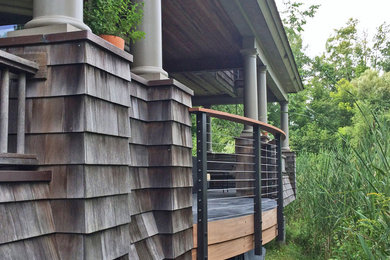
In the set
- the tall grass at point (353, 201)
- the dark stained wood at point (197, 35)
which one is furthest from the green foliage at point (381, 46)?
the tall grass at point (353, 201)

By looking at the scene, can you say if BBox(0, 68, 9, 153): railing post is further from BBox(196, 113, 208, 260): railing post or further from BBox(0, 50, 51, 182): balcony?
BBox(196, 113, 208, 260): railing post

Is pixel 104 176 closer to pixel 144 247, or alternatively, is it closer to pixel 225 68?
pixel 144 247

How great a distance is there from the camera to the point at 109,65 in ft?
7.64

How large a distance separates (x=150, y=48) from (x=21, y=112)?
158 cm

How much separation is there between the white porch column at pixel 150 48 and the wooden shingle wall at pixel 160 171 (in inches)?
7.1

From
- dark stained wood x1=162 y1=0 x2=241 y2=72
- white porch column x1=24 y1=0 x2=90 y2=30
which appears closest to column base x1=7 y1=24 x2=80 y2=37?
white porch column x1=24 y1=0 x2=90 y2=30

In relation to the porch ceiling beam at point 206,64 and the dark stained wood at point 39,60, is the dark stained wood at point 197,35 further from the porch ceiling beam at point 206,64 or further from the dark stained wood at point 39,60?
the dark stained wood at point 39,60

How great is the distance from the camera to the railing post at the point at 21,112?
76.9 inches

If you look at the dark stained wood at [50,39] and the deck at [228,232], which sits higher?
the dark stained wood at [50,39]

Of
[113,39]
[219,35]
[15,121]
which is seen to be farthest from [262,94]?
[15,121]

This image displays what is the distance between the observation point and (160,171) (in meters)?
3.04

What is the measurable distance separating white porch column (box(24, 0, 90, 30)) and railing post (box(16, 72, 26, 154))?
0.38m

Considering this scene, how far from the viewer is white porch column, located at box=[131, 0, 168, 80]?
328 centimetres

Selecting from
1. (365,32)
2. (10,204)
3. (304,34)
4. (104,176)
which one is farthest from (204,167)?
(365,32)
